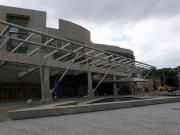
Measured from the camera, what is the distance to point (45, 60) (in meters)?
27.5

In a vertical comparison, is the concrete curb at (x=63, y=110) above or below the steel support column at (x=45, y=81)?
below

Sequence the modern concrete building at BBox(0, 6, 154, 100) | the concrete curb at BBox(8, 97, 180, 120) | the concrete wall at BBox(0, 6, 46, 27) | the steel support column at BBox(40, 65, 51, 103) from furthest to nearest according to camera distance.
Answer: the concrete wall at BBox(0, 6, 46, 27), the steel support column at BBox(40, 65, 51, 103), the modern concrete building at BBox(0, 6, 154, 100), the concrete curb at BBox(8, 97, 180, 120)

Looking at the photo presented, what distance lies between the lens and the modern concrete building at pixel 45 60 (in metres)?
26.3

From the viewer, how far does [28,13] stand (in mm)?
37031

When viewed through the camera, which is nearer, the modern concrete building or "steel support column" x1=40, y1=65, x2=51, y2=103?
the modern concrete building

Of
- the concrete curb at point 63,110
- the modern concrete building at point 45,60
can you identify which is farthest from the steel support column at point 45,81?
the concrete curb at point 63,110

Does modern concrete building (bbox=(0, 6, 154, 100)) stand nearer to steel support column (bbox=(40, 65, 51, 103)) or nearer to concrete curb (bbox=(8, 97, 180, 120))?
steel support column (bbox=(40, 65, 51, 103))

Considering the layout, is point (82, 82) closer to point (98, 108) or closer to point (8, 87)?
point (8, 87)

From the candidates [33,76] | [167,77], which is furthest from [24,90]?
[167,77]

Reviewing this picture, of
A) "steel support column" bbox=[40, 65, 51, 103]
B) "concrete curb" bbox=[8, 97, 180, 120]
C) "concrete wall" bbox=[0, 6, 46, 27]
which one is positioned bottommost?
"concrete curb" bbox=[8, 97, 180, 120]

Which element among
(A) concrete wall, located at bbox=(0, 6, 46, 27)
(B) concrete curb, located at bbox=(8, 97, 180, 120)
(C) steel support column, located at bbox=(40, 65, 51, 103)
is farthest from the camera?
(A) concrete wall, located at bbox=(0, 6, 46, 27)

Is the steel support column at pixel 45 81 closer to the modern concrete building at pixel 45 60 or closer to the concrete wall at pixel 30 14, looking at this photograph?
the modern concrete building at pixel 45 60

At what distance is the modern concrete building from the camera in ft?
86.4

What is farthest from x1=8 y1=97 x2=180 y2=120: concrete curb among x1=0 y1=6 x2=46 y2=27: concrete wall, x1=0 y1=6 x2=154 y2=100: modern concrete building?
x1=0 y1=6 x2=46 y2=27: concrete wall
